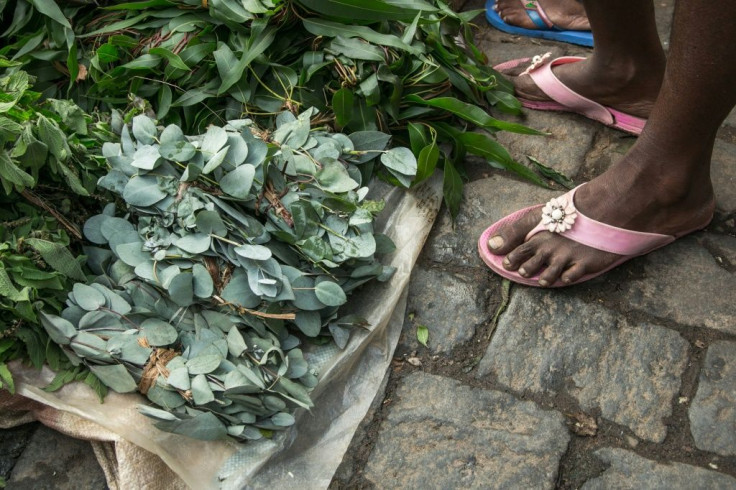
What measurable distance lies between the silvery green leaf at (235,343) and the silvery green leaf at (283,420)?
0.53 ft

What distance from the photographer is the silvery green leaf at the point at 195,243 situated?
1688 millimetres

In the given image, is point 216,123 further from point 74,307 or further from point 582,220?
point 582,220

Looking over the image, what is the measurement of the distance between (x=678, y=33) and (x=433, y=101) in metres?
0.72

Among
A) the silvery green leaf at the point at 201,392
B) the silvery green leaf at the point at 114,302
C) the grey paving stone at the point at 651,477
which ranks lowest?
the grey paving stone at the point at 651,477

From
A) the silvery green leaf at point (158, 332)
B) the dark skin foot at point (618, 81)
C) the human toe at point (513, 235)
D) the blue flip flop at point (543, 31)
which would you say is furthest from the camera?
the blue flip flop at point (543, 31)

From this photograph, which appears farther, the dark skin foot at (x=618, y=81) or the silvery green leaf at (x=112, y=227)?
the dark skin foot at (x=618, y=81)

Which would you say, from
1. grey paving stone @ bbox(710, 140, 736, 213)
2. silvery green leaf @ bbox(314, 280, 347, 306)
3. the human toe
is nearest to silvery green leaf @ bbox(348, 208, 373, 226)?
silvery green leaf @ bbox(314, 280, 347, 306)

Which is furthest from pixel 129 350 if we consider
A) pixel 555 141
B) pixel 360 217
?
pixel 555 141

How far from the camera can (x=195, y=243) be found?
1696 millimetres

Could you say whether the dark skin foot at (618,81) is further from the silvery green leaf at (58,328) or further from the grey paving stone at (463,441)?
the silvery green leaf at (58,328)

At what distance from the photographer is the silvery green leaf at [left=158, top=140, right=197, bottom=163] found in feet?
5.68

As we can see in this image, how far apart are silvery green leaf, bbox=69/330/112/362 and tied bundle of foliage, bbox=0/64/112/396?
0.20 feet

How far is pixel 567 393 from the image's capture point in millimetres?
1765

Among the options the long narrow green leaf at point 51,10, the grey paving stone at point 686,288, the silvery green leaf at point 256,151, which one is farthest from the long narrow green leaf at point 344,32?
the grey paving stone at point 686,288
